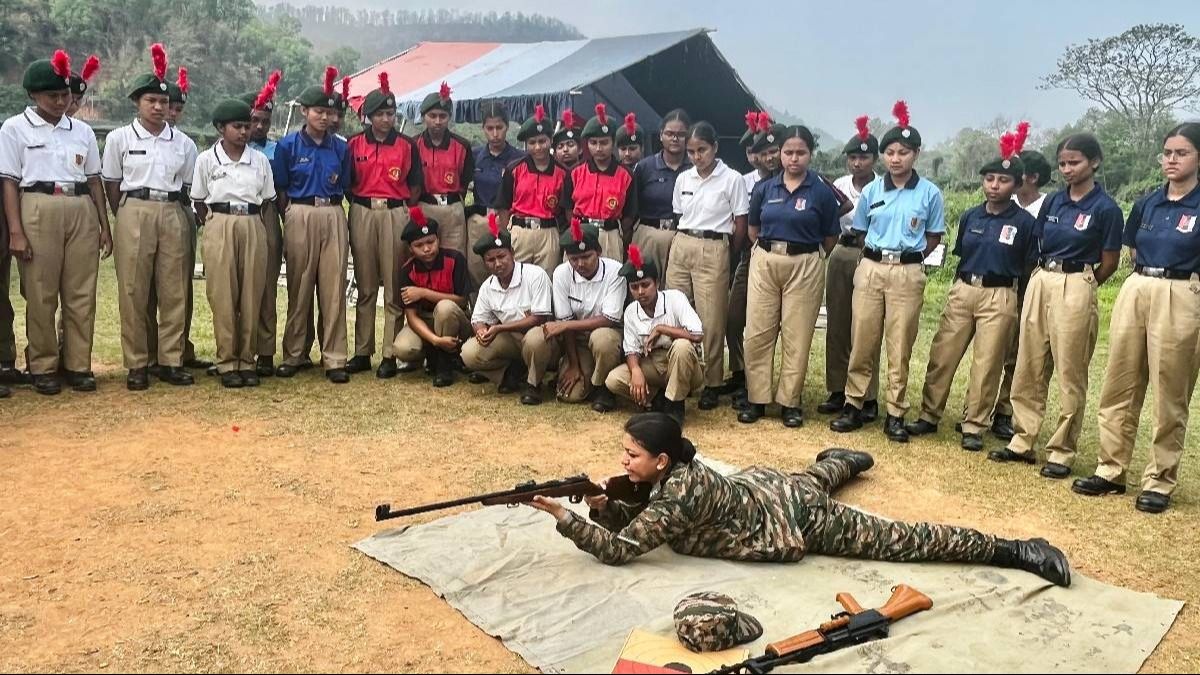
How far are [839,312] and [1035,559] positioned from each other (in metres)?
2.74

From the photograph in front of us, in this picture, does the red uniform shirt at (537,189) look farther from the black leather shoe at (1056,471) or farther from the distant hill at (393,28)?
the distant hill at (393,28)

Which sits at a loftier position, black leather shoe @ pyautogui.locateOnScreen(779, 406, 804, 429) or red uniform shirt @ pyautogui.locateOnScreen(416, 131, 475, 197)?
red uniform shirt @ pyautogui.locateOnScreen(416, 131, 475, 197)

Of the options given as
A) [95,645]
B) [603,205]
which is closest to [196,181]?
[603,205]

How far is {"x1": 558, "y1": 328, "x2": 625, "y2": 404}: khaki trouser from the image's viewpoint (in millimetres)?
5945

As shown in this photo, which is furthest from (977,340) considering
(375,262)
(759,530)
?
(375,262)

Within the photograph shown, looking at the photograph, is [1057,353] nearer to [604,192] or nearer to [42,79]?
[604,192]

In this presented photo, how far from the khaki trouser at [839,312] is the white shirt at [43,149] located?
15.3ft

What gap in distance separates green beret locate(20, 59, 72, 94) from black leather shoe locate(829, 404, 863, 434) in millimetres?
5008

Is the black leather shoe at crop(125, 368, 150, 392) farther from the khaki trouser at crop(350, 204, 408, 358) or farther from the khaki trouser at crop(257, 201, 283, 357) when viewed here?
the khaki trouser at crop(350, 204, 408, 358)

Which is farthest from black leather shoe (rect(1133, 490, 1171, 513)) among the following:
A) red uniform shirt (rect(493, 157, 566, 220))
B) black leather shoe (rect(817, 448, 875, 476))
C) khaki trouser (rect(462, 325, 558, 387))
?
red uniform shirt (rect(493, 157, 566, 220))

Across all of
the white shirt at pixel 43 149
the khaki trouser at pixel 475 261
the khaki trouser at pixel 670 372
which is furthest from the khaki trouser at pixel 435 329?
the white shirt at pixel 43 149

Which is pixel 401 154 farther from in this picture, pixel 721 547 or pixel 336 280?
pixel 721 547

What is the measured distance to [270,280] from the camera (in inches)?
260

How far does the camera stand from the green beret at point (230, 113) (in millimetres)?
5988
